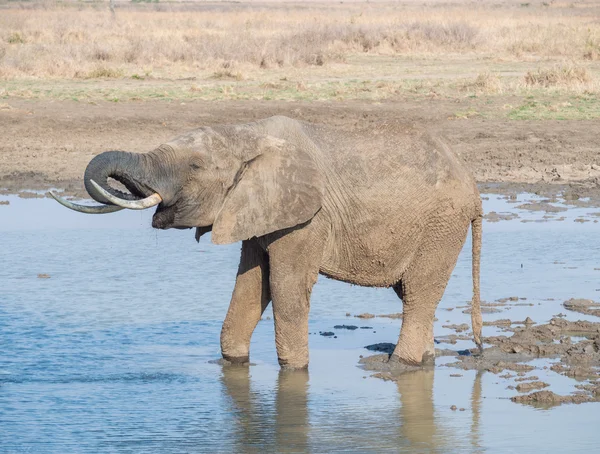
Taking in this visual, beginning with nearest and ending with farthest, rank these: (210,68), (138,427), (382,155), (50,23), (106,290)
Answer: (138,427), (382,155), (106,290), (210,68), (50,23)

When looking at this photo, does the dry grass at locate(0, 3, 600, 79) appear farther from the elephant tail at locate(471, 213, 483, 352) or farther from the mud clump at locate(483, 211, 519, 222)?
the elephant tail at locate(471, 213, 483, 352)

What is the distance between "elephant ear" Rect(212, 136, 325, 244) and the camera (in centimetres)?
698

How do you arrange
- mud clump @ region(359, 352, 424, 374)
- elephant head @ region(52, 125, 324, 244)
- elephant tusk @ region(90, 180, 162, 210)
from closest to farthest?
1. elephant tusk @ region(90, 180, 162, 210)
2. elephant head @ region(52, 125, 324, 244)
3. mud clump @ region(359, 352, 424, 374)

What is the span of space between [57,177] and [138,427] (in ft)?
31.9

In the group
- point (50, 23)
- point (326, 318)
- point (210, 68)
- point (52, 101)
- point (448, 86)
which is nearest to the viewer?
point (326, 318)

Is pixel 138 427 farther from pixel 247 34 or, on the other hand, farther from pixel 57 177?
pixel 247 34

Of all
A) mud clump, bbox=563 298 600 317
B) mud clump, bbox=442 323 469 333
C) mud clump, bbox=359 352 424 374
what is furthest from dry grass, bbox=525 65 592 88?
mud clump, bbox=359 352 424 374

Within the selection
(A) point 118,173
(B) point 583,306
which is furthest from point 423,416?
(B) point 583,306

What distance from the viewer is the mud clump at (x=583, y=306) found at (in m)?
9.10

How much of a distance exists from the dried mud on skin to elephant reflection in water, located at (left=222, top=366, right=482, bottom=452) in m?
0.20

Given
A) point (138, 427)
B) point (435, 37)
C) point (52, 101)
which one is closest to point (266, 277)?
point (138, 427)

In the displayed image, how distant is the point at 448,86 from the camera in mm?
23750

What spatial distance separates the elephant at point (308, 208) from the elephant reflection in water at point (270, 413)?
6.9 inches

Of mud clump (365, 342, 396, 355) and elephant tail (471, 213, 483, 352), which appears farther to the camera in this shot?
mud clump (365, 342, 396, 355)
